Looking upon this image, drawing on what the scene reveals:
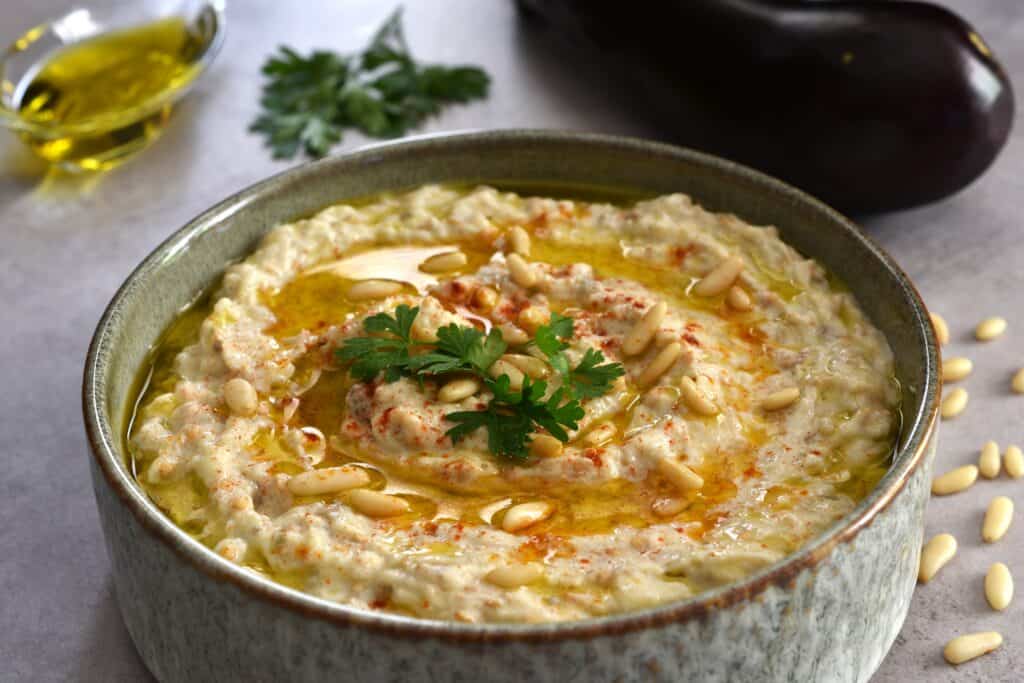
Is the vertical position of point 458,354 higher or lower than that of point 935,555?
higher

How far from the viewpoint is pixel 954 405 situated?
5.06 meters

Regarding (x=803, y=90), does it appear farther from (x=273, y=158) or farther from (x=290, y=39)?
(x=290, y=39)

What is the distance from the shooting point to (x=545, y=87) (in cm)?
727

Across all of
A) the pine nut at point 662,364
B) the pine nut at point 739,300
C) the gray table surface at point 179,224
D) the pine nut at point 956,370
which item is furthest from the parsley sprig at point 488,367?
the pine nut at point 956,370

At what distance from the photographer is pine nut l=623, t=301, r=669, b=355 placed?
14.0 feet

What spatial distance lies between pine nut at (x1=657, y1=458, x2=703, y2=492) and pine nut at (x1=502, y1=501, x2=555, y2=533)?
34 centimetres

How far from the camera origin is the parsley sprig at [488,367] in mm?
3926

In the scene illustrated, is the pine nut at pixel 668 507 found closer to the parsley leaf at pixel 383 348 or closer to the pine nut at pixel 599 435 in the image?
the pine nut at pixel 599 435

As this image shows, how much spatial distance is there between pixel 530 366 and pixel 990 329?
2257 millimetres

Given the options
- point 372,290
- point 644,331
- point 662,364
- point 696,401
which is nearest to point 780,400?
point 696,401

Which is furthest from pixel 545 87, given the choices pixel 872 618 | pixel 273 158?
pixel 872 618

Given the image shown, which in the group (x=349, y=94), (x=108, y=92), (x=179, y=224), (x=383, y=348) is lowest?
(x=179, y=224)

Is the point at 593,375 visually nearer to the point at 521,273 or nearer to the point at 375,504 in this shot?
the point at 521,273

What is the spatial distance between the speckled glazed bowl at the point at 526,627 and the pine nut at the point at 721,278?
1.15 ft
